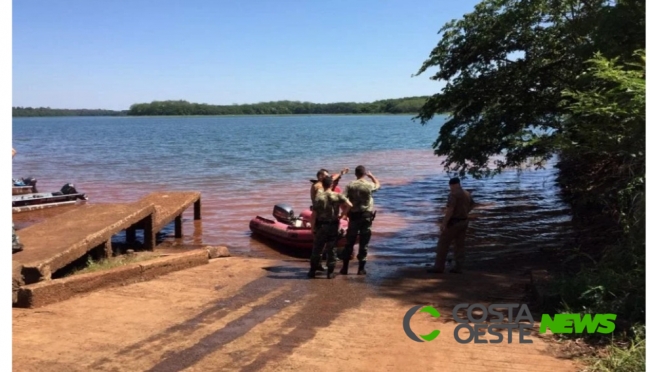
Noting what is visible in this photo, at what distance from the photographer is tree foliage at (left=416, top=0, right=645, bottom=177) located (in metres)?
15.6

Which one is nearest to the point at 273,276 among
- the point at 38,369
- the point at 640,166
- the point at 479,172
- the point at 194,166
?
the point at 38,369

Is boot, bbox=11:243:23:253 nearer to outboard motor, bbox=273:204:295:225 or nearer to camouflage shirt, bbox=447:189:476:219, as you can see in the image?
camouflage shirt, bbox=447:189:476:219

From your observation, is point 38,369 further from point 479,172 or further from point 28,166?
point 28,166

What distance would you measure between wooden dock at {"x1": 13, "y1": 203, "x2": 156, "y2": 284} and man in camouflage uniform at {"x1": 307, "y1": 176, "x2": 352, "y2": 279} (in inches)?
130

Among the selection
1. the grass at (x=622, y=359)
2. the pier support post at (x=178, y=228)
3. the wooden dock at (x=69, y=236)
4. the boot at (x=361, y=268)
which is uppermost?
the wooden dock at (x=69, y=236)

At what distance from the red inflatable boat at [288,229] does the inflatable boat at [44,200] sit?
8807 mm

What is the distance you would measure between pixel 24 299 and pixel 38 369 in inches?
79.2

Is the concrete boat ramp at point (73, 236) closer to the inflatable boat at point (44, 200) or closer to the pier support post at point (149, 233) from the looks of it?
the pier support post at point (149, 233)

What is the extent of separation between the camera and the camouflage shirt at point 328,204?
8.48m

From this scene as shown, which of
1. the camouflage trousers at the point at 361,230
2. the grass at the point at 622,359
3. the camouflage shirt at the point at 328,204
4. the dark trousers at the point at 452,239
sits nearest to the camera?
the grass at the point at 622,359

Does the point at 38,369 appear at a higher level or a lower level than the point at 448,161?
lower

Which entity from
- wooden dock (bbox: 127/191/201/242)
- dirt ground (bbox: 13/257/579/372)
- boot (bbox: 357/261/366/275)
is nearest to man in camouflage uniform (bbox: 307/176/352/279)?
dirt ground (bbox: 13/257/579/372)

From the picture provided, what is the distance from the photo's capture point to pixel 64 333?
5.64m

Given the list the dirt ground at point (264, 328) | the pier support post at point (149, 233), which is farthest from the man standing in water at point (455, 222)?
the pier support post at point (149, 233)
